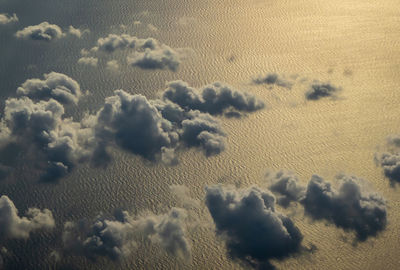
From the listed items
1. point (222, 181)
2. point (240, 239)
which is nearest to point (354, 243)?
point (240, 239)

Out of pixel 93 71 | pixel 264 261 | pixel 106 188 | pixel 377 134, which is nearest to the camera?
pixel 264 261

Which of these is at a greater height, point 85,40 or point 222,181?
point 85,40

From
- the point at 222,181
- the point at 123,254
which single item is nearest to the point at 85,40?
the point at 222,181

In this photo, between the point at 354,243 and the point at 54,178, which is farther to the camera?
the point at 54,178

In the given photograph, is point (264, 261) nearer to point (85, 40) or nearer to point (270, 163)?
point (270, 163)

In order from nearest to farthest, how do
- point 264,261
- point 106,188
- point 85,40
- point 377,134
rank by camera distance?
point 264,261 → point 106,188 → point 377,134 → point 85,40

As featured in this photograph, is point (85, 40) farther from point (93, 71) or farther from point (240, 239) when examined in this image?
point (240, 239)

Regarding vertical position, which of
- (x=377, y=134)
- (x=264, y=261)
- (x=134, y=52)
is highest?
(x=134, y=52)
